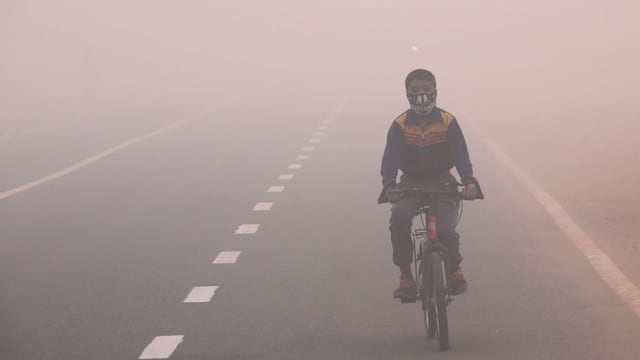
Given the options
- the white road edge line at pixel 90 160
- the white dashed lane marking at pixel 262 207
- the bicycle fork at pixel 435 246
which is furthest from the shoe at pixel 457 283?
the white road edge line at pixel 90 160

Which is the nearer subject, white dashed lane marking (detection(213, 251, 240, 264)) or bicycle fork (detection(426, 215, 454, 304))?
bicycle fork (detection(426, 215, 454, 304))

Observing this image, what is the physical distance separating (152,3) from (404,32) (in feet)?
81.9

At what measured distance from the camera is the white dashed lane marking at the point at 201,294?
10.3m

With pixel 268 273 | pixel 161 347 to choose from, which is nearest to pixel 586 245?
pixel 268 273

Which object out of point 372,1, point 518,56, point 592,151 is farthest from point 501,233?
point 372,1

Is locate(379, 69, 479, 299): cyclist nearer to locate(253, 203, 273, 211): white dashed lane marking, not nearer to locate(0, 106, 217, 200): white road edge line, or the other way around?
locate(253, 203, 273, 211): white dashed lane marking

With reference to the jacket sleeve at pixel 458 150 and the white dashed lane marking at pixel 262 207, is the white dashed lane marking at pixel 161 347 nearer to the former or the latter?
the jacket sleeve at pixel 458 150

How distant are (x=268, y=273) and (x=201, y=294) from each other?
3.50 ft

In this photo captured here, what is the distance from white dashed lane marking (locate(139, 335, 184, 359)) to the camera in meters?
8.41

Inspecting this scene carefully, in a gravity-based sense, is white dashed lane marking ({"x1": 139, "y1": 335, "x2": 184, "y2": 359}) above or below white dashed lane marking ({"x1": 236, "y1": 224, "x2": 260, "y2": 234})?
above

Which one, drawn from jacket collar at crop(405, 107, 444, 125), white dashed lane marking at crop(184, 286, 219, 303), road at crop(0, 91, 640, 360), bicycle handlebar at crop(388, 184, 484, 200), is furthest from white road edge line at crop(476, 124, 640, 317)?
white dashed lane marking at crop(184, 286, 219, 303)

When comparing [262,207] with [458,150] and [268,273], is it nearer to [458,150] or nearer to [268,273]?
[268,273]

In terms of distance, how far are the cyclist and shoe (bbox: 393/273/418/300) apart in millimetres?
159

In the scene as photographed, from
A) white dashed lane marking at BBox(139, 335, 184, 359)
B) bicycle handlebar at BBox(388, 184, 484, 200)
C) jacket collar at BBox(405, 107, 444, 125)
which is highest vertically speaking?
jacket collar at BBox(405, 107, 444, 125)
